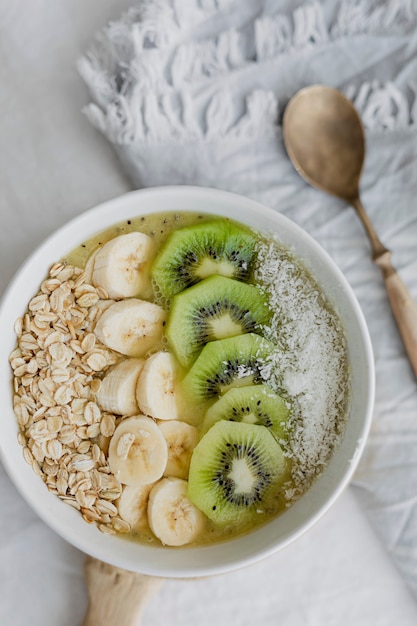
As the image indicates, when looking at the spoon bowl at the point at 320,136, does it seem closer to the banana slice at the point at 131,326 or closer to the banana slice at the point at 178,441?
the banana slice at the point at 131,326

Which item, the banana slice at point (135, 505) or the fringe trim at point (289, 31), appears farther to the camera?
the fringe trim at point (289, 31)

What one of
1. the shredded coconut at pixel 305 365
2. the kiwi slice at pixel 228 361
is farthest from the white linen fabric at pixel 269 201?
the kiwi slice at pixel 228 361

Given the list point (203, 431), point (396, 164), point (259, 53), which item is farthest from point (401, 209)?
point (203, 431)

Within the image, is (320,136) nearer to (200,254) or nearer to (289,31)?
(289,31)

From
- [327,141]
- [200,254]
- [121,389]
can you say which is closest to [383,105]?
[327,141]

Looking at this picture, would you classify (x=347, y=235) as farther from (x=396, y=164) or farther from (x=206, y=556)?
(x=206, y=556)

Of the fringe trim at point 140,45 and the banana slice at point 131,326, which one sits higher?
the fringe trim at point 140,45

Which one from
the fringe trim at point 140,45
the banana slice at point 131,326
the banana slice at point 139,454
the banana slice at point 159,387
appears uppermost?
the fringe trim at point 140,45
